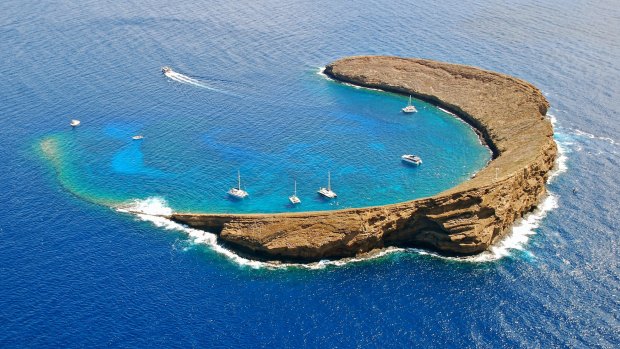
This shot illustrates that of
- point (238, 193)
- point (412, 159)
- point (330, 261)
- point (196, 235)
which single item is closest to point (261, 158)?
point (238, 193)

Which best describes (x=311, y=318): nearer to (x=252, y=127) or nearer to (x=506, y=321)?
(x=506, y=321)

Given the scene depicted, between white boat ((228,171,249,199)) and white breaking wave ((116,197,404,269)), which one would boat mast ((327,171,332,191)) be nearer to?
white boat ((228,171,249,199))

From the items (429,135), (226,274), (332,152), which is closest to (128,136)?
(332,152)

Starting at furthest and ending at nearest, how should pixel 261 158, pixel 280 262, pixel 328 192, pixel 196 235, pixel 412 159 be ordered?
pixel 261 158
pixel 412 159
pixel 328 192
pixel 196 235
pixel 280 262

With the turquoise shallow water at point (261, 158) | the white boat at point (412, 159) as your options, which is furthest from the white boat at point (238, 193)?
the white boat at point (412, 159)

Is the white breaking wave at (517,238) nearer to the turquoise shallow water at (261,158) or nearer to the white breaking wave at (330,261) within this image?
the white breaking wave at (330,261)

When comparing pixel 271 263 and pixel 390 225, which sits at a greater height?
pixel 390 225

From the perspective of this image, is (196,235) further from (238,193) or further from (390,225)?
(390,225)

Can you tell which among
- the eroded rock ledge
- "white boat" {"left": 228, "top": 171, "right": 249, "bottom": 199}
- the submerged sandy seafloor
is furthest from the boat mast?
the submerged sandy seafloor

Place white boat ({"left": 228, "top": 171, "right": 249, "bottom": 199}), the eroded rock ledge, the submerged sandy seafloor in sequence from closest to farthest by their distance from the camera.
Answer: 1. the submerged sandy seafloor
2. the eroded rock ledge
3. white boat ({"left": 228, "top": 171, "right": 249, "bottom": 199})
